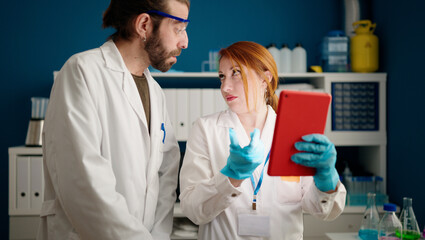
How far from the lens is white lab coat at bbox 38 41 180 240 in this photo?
1.12m

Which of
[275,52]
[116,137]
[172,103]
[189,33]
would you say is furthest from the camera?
[189,33]

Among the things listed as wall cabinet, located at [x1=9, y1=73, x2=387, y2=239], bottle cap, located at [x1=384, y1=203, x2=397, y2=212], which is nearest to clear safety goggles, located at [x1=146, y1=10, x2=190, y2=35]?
bottle cap, located at [x1=384, y1=203, x2=397, y2=212]

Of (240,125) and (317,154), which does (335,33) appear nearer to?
(240,125)

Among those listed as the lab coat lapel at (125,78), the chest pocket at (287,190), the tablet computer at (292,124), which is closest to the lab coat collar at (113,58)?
the lab coat lapel at (125,78)

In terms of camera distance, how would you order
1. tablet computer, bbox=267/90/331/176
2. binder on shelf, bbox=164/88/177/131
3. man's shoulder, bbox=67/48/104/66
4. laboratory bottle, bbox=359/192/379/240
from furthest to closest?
binder on shelf, bbox=164/88/177/131
laboratory bottle, bbox=359/192/379/240
man's shoulder, bbox=67/48/104/66
tablet computer, bbox=267/90/331/176

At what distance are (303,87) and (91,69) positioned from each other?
191 centimetres

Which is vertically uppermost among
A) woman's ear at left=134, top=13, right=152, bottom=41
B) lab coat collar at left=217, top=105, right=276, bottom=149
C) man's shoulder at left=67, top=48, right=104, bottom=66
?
woman's ear at left=134, top=13, right=152, bottom=41

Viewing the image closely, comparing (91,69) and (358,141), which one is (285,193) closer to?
(91,69)

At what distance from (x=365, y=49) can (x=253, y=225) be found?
198 cm

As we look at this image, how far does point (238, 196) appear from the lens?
1301 millimetres

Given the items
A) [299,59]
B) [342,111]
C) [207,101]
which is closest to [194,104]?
[207,101]

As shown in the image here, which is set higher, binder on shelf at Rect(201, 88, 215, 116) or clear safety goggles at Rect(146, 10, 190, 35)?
clear safety goggles at Rect(146, 10, 190, 35)

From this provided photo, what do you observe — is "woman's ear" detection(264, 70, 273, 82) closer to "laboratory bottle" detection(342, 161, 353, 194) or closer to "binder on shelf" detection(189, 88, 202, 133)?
"binder on shelf" detection(189, 88, 202, 133)

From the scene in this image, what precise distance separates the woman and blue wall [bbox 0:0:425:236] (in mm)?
1623
